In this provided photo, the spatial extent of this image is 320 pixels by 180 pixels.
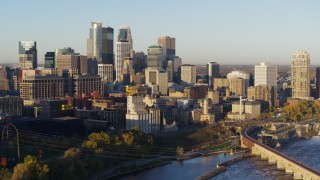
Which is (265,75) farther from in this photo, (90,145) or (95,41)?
(90,145)

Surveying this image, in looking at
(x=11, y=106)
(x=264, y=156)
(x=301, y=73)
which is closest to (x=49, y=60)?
(x=301, y=73)

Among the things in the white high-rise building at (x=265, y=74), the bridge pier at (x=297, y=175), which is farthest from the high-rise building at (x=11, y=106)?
the white high-rise building at (x=265, y=74)

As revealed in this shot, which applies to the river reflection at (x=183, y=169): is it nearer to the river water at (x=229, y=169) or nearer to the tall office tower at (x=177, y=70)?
the river water at (x=229, y=169)

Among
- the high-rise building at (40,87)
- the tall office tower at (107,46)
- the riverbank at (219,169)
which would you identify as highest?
the tall office tower at (107,46)

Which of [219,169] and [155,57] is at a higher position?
[155,57]

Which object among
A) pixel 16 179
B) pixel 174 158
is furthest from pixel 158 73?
pixel 16 179

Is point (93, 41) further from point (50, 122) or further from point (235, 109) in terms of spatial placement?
point (50, 122)
